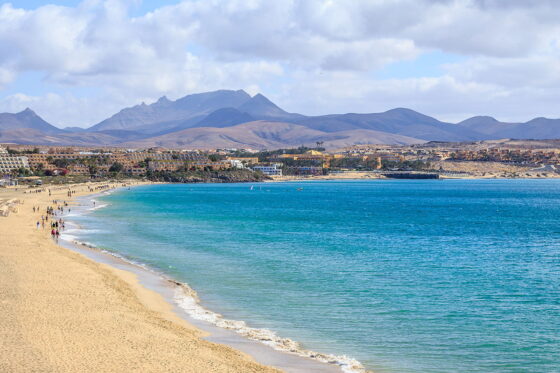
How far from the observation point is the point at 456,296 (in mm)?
25531

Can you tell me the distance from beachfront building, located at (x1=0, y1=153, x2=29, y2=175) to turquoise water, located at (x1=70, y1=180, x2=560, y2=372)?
12203cm

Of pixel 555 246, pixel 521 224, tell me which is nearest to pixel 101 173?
pixel 521 224

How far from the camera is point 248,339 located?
62.4 ft

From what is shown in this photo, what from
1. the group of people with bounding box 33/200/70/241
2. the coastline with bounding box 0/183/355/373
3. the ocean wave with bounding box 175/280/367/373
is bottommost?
the group of people with bounding box 33/200/70/241

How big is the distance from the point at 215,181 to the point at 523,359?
166926mm

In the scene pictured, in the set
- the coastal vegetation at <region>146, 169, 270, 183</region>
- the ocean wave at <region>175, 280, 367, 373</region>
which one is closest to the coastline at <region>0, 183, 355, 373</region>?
the ocean wave at <region>175, 280, 367, 373</region>

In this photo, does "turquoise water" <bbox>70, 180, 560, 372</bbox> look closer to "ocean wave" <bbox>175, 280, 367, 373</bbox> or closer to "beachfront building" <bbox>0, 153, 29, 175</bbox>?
"ocean wave" <bbox>175, 280, 367, 373</bbox>

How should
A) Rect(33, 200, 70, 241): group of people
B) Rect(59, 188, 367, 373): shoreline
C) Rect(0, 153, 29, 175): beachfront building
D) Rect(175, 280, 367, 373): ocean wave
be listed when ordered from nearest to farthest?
Rect(59, 188, 367, 373): shoreline
Rect(175, 280, 367, 373): ocean wave
Rect(33, 200, 70, 241): group of people
Rect(0, 153, 29, 175): beachfront building

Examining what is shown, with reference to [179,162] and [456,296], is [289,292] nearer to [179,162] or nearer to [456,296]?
[456,296]

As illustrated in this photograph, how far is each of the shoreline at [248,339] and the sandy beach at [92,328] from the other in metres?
0.47

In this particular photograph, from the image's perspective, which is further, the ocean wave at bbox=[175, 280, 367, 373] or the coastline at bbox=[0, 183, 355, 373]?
the ocean wave at bbox=[175, 280, 367, 373]

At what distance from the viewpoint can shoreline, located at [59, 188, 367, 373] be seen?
54.9ft

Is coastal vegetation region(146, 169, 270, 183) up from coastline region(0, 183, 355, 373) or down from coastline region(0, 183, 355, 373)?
down

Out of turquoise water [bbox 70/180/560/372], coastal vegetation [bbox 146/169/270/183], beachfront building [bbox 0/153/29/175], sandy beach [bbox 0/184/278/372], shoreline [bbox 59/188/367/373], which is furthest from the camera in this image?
coastal vegetation [bbox 146/169/270/183]
